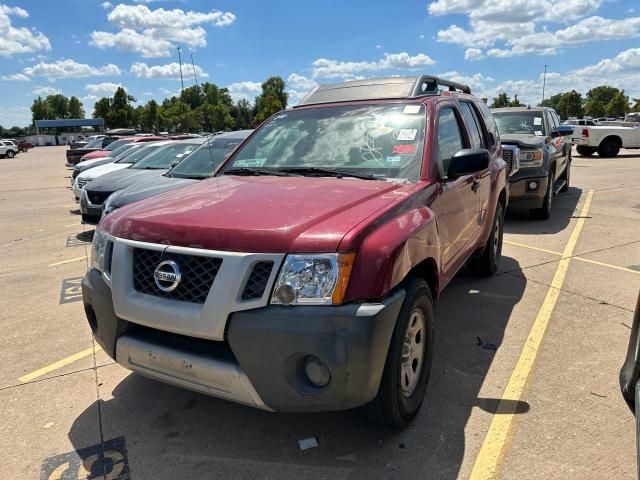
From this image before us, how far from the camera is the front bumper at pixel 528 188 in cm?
831

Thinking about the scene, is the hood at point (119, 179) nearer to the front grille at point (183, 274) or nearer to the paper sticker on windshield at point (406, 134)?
the paper sticker on windshield at point (406, 134)

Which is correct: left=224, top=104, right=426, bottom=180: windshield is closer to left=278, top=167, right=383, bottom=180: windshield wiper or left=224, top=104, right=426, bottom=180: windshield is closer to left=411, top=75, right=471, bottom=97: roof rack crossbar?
left=278, top=167, right=383, bottom=180: windshield wiper

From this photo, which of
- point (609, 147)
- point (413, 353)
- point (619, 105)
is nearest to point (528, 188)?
A: point (413, 353)

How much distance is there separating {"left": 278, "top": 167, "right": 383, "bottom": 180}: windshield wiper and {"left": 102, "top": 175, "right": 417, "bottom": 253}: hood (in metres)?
0.09

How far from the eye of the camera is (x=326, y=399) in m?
2.39

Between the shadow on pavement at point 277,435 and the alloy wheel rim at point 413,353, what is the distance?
0.81 ft

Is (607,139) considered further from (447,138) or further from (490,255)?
(447,138)

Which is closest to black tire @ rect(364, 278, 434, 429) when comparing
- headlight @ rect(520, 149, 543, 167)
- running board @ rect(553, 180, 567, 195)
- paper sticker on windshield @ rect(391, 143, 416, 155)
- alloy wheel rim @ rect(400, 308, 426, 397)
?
alloy wheel rim @ rect(400, 308, 426, 397)

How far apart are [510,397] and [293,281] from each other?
5.87ft

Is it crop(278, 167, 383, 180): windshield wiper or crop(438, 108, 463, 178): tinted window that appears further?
crop(438, 108, 463, 178): tinted window

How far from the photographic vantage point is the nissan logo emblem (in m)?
2.50

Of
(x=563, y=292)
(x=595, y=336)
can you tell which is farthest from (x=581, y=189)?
(x=595, y=336)

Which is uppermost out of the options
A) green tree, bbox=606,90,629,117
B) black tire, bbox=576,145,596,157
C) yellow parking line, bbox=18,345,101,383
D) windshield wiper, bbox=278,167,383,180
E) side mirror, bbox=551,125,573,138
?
green tree, bbox=606,90,629,117

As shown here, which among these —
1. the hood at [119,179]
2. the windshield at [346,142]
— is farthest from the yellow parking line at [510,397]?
the hood at [119,179]
